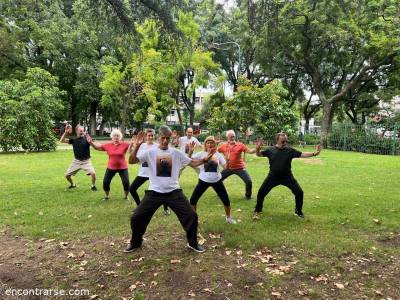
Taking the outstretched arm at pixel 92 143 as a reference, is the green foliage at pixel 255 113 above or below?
above

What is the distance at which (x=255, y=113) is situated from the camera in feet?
62.1

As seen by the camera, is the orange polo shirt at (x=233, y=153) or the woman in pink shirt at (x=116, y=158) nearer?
the woman in pink shirt at (x=116, y=158)

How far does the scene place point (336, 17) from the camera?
81.0 feet

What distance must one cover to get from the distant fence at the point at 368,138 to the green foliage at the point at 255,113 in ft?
36.6

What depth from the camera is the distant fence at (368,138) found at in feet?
91.2

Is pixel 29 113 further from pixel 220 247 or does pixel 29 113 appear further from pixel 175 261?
pixel 175 261

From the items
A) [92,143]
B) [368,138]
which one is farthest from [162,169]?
[368,138]

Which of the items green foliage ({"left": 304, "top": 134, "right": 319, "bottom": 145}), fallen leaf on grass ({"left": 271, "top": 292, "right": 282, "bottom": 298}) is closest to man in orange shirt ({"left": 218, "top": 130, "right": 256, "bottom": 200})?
fallen leaf on grass ({"left": 271, "top": 292, "right": 282, "bottom": 298})

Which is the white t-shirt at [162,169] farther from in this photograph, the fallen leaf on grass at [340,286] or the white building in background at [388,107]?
the white building in background at [388,107]

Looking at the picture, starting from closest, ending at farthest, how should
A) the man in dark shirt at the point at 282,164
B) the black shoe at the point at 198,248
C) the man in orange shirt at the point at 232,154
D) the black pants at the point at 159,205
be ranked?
the black pants at the point at 159,205
the black shoe at the point at 198,248
the man in dark shirt at the point at 282,164
the man in orange shirt at the point at 232,154

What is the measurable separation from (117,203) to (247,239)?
12.9 feet

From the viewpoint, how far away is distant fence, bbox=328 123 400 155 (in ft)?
91.2

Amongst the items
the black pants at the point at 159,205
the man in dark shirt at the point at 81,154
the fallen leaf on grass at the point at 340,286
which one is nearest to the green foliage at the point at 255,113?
the man in dark shirt at the point at 81,154

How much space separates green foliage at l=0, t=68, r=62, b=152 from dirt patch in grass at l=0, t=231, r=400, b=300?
18.7 m
